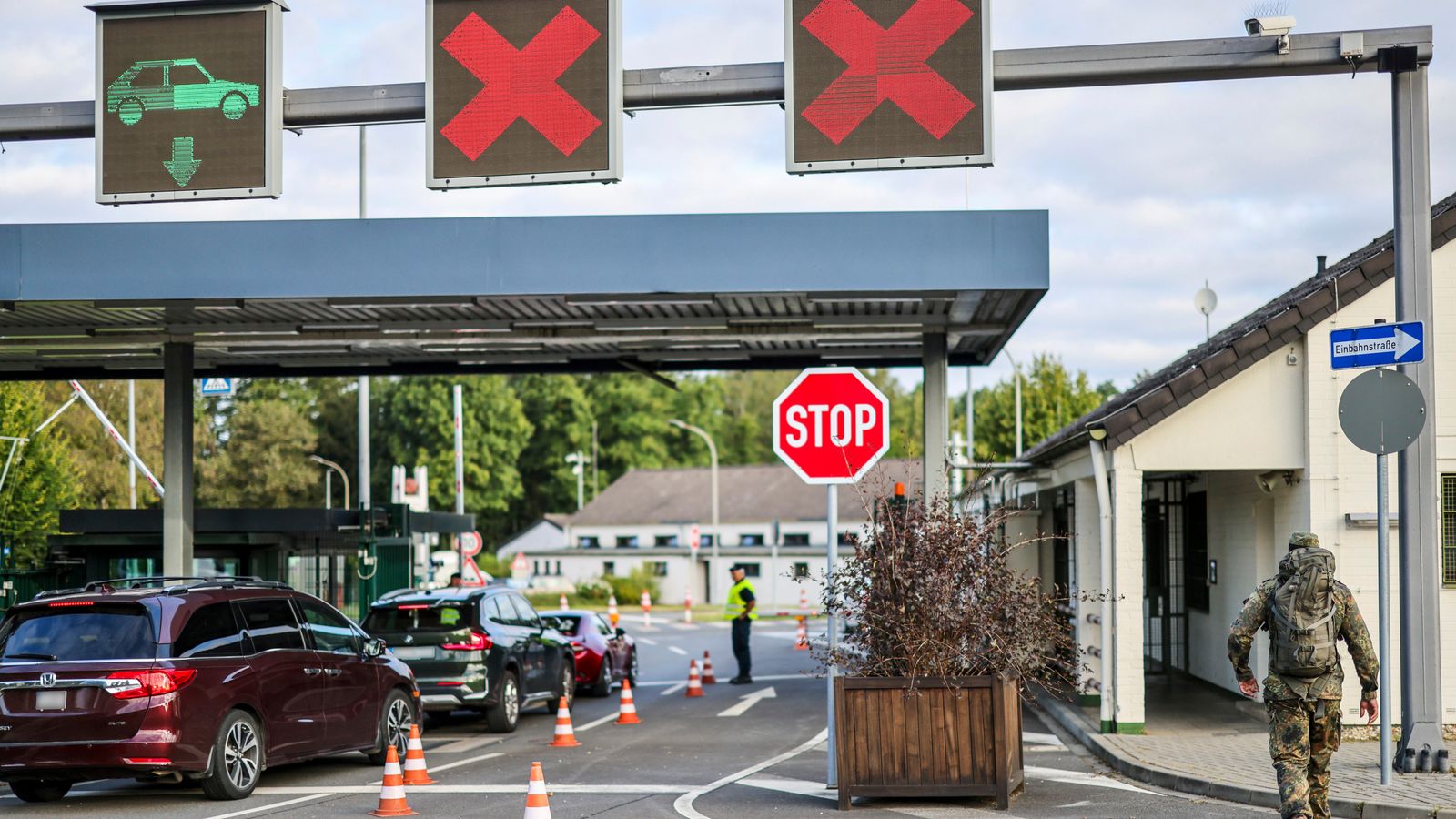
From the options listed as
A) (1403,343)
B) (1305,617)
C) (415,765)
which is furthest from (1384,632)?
(415,765)

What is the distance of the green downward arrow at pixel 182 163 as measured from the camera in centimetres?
1128

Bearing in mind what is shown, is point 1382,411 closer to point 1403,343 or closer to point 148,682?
point 1403,343

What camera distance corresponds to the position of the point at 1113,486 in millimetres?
15320

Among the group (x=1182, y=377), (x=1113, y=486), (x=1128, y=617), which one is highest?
(x=1182, y=377)

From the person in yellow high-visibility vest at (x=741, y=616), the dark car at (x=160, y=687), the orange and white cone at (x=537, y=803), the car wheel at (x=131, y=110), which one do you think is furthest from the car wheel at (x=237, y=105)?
the person in yellow high-visibility vest at (x=741, y=616)

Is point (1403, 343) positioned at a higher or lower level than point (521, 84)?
lower

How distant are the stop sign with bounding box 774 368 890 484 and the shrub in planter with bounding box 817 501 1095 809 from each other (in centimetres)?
55

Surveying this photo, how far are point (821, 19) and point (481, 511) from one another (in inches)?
3289

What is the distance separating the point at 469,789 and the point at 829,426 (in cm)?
413

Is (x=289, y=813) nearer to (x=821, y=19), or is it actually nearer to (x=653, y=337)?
(x=821, y=19)

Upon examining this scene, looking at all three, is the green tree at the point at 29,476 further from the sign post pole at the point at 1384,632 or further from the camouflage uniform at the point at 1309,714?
the camouflage uniform at the point at 1309,714

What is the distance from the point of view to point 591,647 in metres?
22.5

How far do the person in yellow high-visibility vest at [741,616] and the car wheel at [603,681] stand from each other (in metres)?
1.96

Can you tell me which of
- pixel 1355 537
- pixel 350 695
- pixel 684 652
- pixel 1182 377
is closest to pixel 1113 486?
pixel 1182 377
